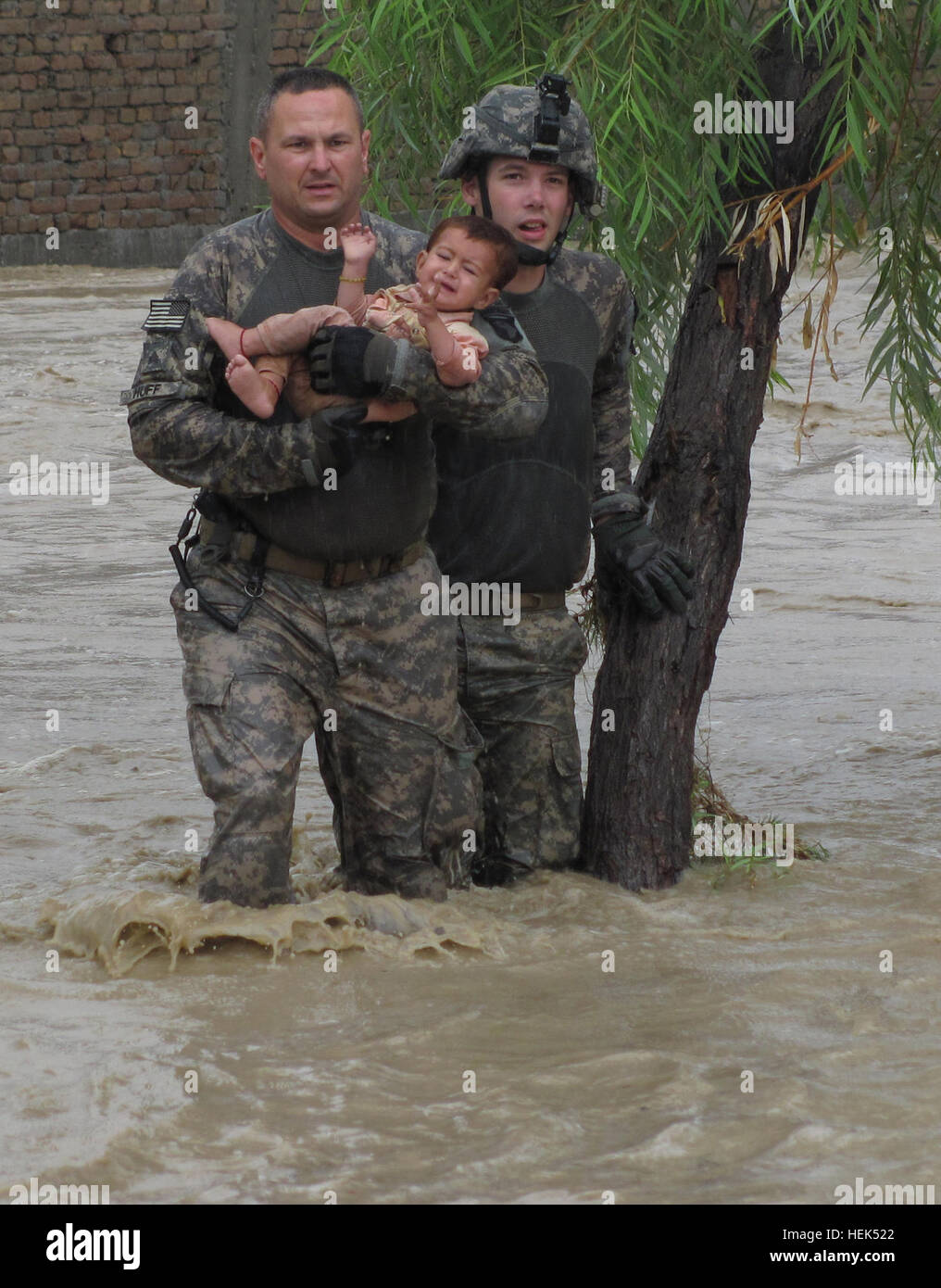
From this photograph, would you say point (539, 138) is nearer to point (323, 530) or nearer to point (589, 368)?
point (589, 368)

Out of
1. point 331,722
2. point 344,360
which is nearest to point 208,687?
point 331,722

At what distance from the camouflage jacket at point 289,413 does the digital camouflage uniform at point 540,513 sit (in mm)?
364

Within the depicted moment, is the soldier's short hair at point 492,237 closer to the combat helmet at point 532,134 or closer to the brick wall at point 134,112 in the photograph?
the combat helmet at point 532,134

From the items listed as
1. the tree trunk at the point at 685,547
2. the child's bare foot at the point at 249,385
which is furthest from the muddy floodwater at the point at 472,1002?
the child's bare foot at the point at 249,385

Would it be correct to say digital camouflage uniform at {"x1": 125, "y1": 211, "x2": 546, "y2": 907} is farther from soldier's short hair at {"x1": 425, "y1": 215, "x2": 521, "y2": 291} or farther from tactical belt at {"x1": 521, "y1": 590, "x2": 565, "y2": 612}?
tactical belt at {"x1": 521, "y1": 590, "x2": 565, "y2": 612}

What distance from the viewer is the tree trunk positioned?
4746 millimetres

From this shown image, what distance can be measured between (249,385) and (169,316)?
285 millimetres

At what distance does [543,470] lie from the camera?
14.9ft

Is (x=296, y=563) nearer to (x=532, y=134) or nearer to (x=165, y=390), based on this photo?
(x=165, y=390)

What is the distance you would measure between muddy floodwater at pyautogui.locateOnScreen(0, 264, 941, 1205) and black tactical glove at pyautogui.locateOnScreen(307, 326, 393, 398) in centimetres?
128

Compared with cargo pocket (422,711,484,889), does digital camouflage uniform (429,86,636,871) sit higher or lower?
higher

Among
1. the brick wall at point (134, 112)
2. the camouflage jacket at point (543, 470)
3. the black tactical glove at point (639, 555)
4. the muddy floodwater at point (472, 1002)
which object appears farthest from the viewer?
the brick wall at point (134, 112)

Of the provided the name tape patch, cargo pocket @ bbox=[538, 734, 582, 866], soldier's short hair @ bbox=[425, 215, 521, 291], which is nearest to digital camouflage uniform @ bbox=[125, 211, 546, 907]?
the name tape patch

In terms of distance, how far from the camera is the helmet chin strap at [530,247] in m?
4.33
